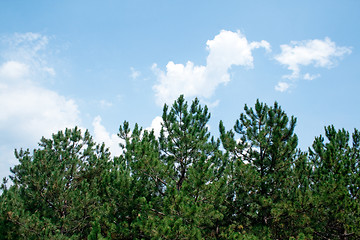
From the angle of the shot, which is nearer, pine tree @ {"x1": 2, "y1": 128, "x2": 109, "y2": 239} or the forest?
the forest

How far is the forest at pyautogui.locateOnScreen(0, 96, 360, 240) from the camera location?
27.6 ft

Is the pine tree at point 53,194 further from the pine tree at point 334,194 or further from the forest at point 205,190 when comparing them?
the pine tree at point 334,194

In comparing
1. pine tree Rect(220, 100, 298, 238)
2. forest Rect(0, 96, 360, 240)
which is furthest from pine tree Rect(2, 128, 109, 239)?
pine tree Rect(220, 100, 298, 238)

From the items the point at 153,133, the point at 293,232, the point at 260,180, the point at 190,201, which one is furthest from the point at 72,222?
the point at 293,232

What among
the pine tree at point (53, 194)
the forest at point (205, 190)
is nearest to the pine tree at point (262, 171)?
the forest at point (205, 190)

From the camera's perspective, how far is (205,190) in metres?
8.23

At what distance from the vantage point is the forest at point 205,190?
841 cm

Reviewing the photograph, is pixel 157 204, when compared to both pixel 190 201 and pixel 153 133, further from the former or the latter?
pixel 153 133

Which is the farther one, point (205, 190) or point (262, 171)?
point (262, 171)

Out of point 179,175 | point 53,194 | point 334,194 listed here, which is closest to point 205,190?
point 179,175

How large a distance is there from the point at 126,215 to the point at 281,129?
6.69m

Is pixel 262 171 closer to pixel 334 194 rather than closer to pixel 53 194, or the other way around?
pixel 334 194

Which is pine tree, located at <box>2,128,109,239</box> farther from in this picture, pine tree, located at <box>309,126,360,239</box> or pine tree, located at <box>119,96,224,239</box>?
pine tree, located at <box>309,126,360,239</box>

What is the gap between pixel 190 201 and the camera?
7.98m
